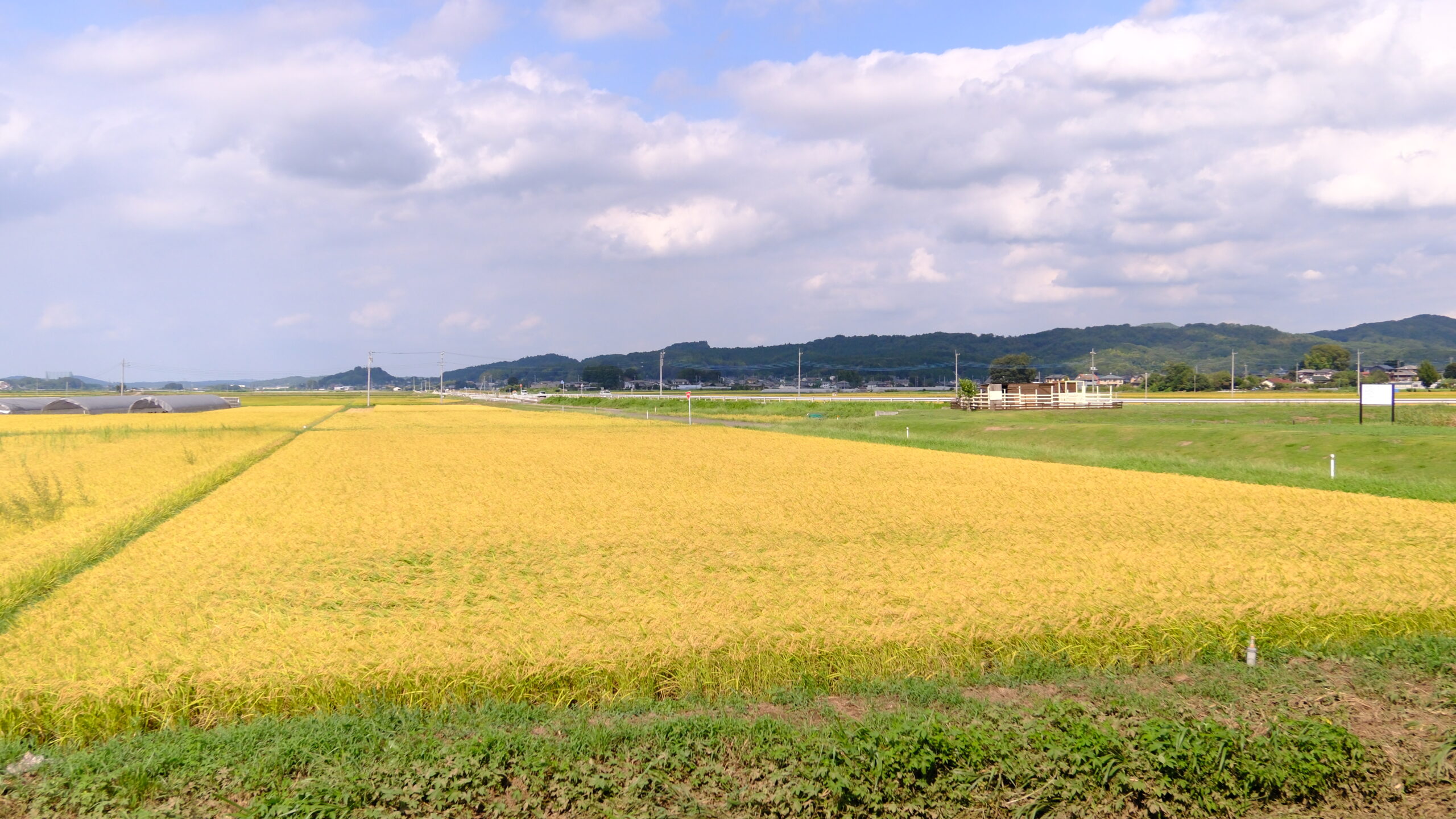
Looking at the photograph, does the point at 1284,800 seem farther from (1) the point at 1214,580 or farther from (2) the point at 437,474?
(2) the point at 437,474

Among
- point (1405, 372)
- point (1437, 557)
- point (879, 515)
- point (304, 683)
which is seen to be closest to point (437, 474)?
point (879, 515)

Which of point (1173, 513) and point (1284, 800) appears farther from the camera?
point (1173, 513)

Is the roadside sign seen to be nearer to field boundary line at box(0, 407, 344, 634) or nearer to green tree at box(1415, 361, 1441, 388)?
field boundary line at box(0, 407, 344, 634)

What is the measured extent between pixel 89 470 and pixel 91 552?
58.1 ft

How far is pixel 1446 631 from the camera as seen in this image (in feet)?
34.0

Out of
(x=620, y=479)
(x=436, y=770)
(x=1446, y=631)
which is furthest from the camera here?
(x=620, y=479)

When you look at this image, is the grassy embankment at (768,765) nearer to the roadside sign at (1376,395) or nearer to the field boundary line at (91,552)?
the field boundary line at (91,552)

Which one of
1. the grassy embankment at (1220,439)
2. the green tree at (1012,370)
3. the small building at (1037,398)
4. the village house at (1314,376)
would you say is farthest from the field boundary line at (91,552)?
the village house at (1314,376)

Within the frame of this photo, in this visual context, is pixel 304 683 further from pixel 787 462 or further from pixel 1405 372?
pixel 1405 372

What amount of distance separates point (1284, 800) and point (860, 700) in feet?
10.9

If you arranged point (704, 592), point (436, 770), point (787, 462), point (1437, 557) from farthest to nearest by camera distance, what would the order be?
point (787, 462)
point (1437, 557)
point (704, 592)
point (436, 770)

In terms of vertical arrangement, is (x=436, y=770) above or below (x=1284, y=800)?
above

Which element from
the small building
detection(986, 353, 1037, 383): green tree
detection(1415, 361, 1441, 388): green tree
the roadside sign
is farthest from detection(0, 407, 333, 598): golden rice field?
detection(1415, 361, 1441, 388): green tree

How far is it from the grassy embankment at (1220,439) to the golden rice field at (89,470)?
21.4 metres
